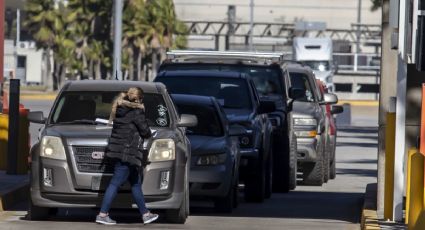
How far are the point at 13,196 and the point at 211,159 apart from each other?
2.80m

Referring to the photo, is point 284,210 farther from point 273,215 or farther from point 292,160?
point 292,160

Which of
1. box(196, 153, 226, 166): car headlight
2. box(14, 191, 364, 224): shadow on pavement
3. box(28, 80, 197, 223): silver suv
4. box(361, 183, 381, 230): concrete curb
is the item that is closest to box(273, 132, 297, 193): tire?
box(14, 191, 364, 224): shadow on pavement

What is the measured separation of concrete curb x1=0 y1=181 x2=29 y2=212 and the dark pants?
8.31 feet

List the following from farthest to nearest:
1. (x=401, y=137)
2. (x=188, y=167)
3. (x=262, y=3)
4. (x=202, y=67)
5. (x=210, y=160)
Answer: (x=262, y=3) → (x=202, y=67) → (x=210, y=160) → (x=188, y=167) → (x=401, y=137)

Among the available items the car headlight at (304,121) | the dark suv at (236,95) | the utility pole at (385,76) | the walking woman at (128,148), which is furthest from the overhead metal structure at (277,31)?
the walking woman at (128,148)

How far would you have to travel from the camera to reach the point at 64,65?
295ft

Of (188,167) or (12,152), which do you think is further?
(12,152)

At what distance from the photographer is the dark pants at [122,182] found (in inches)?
573

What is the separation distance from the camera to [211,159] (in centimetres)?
1694

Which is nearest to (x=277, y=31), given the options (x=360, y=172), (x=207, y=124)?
(x=360, y=172)

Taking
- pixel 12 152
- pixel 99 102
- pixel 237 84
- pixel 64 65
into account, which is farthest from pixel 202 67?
pixel 64 65

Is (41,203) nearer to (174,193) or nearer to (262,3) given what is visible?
(174,193)

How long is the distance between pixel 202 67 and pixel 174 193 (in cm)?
661

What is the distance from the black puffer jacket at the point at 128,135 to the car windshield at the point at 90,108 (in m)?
0.94
